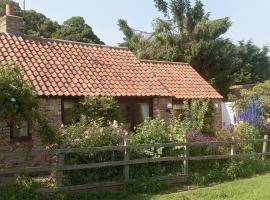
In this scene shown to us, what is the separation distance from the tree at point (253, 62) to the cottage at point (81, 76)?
21.3m

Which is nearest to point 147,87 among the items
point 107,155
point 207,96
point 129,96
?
point 129,96

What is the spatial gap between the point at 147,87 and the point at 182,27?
621 inches

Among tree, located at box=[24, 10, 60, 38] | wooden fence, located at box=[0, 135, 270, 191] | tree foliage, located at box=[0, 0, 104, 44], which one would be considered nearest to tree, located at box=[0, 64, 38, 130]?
wooden fence, located at box=[0, 135, 270, 191]

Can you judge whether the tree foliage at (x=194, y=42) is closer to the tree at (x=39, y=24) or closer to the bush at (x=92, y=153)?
the tree at (x=39, y=24)

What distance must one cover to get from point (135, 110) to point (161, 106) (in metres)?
1.23

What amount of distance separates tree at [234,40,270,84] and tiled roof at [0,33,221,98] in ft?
68.1

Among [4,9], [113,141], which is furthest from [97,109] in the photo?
[4,9]

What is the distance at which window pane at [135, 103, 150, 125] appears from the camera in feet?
58.4

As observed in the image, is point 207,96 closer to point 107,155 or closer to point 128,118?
point 128,118

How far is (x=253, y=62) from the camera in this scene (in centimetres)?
4353

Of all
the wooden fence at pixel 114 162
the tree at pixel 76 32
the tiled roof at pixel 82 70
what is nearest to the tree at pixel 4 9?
the tree at pixel 76 32

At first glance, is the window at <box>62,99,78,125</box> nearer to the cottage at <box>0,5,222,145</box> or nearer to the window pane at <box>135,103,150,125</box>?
the cottage at <box>0,5,222,145</box>

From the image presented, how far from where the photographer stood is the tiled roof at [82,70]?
617 inches

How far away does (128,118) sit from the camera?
17516mm
